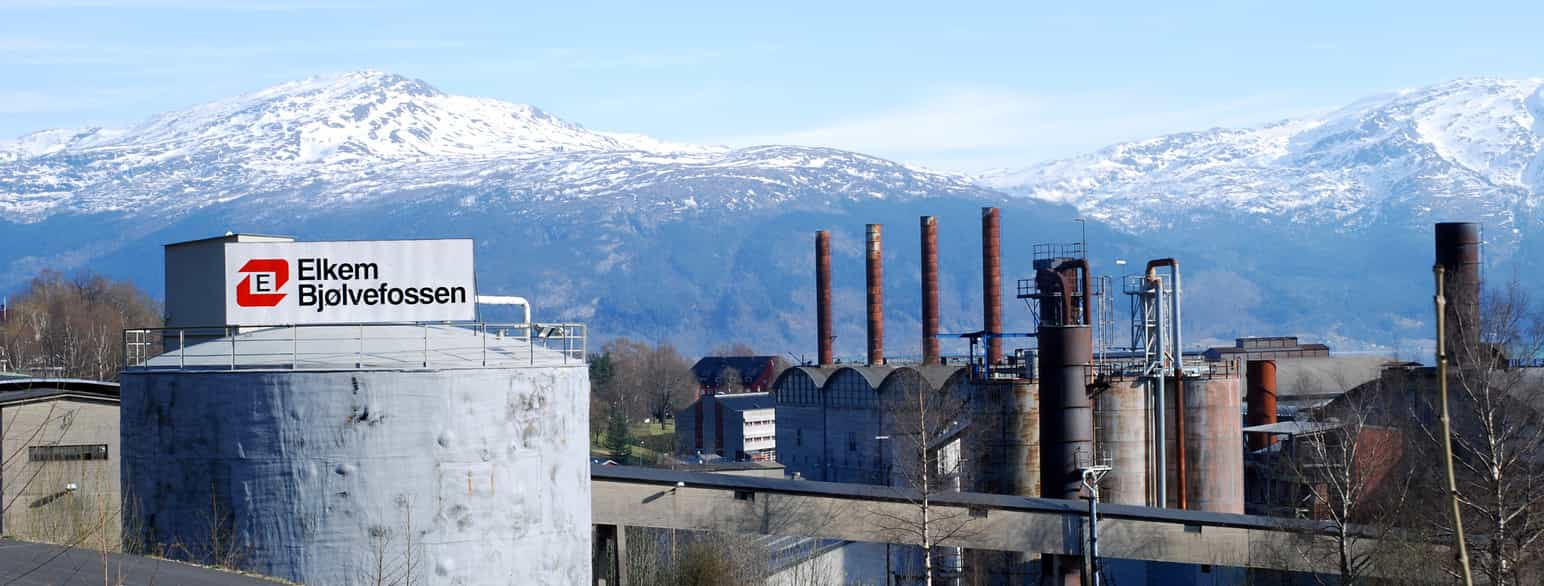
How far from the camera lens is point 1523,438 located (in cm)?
3497

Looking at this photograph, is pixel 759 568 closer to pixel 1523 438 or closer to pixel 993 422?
pixel 993 422

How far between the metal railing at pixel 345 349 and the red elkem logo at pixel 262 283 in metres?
0.39

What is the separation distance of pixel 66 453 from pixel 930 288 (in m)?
64.4

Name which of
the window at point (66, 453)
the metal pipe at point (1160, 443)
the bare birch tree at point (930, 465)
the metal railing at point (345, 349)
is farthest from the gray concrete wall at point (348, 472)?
the metal pipe at point (1160, 443)

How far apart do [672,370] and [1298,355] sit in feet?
230

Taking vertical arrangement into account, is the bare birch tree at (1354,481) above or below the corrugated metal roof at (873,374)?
below

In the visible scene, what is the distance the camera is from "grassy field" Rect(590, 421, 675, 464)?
4008 inches

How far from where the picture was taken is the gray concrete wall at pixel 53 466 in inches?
1271

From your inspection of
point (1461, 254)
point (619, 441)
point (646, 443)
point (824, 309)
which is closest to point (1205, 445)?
point (1461, 254)

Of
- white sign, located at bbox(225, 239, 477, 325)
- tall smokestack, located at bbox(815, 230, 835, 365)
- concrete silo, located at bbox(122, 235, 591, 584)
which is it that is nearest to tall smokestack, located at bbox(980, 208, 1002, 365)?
tall smokestack, located at bbox(815, 230, 835, 365)

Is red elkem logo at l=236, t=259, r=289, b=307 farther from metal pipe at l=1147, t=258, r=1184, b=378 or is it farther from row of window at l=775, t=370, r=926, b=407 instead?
row of window at l=775, t=370, r=926, b=407

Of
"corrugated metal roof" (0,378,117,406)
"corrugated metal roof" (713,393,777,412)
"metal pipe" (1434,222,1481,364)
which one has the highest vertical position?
"metal pipe" (1434,222,1481,364)

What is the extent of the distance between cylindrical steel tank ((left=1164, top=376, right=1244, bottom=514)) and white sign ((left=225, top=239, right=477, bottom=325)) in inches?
1295

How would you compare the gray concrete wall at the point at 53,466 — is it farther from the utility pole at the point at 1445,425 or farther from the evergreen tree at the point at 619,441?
the evergreen tree at the point at 619,441
